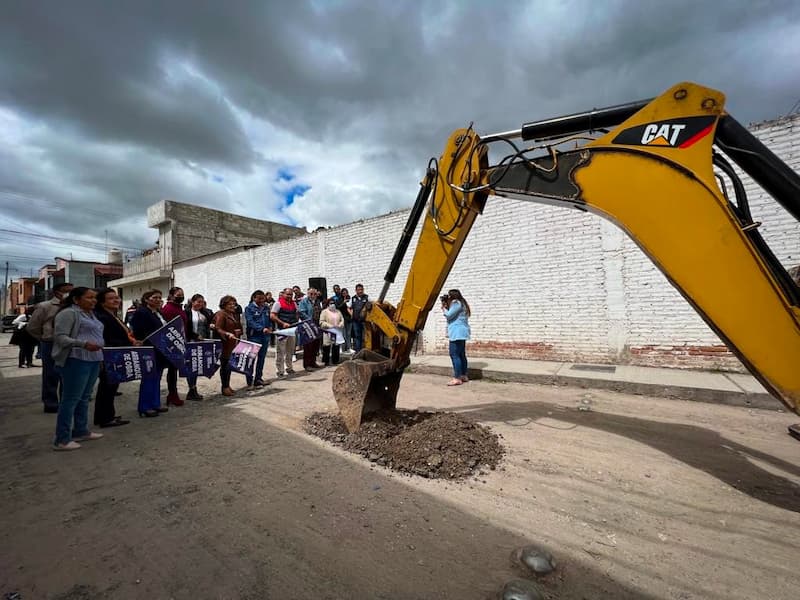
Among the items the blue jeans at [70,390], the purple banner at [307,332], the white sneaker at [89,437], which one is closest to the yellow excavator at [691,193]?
the blue jeans at [70,390]

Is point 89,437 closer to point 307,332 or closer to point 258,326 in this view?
point 258,326

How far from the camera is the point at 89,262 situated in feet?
108

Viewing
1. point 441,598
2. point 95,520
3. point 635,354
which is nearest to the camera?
point 441,598

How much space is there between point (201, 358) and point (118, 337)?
3.98ft

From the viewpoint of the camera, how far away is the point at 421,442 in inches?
142

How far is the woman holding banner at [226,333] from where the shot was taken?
629 cm

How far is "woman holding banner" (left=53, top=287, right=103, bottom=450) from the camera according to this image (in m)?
3.87

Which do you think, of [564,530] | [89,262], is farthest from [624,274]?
[89,262]

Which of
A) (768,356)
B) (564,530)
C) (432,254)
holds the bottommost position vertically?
(564,530)

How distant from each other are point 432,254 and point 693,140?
7.13ft

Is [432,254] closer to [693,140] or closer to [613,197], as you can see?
[613,197]

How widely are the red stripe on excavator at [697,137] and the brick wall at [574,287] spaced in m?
5.15

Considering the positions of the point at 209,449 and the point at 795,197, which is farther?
the point at 209,449

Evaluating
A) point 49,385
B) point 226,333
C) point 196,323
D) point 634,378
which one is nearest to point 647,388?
point 634,378
